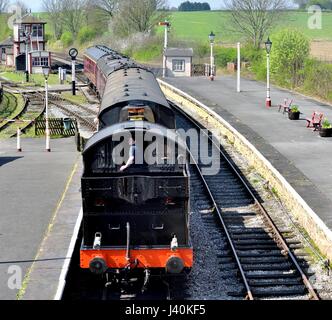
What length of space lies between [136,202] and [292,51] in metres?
30.8

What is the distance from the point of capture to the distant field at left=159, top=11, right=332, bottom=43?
6807 cm

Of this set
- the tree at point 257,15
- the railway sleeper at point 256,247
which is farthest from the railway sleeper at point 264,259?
the tree at point 257,15

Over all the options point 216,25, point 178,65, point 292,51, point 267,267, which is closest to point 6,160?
point 267,267

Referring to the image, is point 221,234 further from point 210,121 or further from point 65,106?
point 65,106

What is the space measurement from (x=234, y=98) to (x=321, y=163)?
15190mm

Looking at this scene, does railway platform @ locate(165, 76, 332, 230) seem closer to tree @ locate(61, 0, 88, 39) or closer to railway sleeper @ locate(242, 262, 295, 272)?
railway sleeper @ locate(242, 262, 295, 272)

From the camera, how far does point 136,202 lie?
10.9 metres

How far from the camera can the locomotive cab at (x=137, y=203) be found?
10.9m

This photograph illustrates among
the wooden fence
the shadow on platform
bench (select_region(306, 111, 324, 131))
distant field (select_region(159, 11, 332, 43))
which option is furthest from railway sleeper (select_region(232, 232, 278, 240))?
distant field (select_region(159, 11, 332, 43))

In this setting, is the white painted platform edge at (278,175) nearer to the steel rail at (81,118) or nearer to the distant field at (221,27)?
the steel rail at (81,118)

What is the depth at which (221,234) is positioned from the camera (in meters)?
15.0

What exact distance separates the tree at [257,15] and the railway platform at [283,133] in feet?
49.1

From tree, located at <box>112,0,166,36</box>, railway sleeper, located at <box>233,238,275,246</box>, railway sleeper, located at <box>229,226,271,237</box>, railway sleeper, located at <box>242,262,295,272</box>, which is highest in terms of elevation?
tree, located at <box>112,0,166,36</box>
